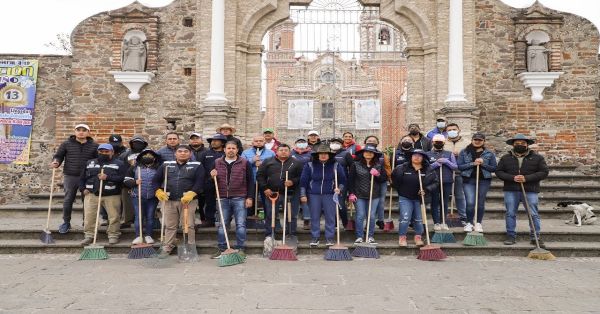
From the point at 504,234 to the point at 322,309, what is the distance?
161 inches

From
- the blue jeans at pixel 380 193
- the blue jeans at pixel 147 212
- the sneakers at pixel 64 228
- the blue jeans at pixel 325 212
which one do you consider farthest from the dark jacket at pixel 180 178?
the blue jeans at pixel 380 193

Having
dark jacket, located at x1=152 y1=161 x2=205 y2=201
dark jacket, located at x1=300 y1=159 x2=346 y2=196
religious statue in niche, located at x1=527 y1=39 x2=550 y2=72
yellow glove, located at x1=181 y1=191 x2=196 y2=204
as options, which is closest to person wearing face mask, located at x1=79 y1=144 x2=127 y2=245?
dark jacket, located at x1=152 y1=161 x2=205 y2=201

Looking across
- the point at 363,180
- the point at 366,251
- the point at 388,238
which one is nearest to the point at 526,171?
the point at 388,238

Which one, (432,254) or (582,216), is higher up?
(582,216)

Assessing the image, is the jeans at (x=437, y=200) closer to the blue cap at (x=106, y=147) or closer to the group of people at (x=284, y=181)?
the group of people at (x=284, y=181)

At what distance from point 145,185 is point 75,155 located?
150 cm

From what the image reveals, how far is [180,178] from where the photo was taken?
6559 millimetres

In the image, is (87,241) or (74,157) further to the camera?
(74,157)

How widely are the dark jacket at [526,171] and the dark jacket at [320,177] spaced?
7.95ft

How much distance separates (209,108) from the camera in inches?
412

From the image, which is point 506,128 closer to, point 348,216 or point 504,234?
point 504,234

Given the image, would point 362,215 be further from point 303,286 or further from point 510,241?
point 510,241

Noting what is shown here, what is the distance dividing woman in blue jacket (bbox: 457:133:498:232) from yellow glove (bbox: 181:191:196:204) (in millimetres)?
4176

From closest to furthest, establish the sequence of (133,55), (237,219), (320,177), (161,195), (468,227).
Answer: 1. (161,195)
2. (237,219)
3. (320,177)
4. (468,227)
5. (133,55)
